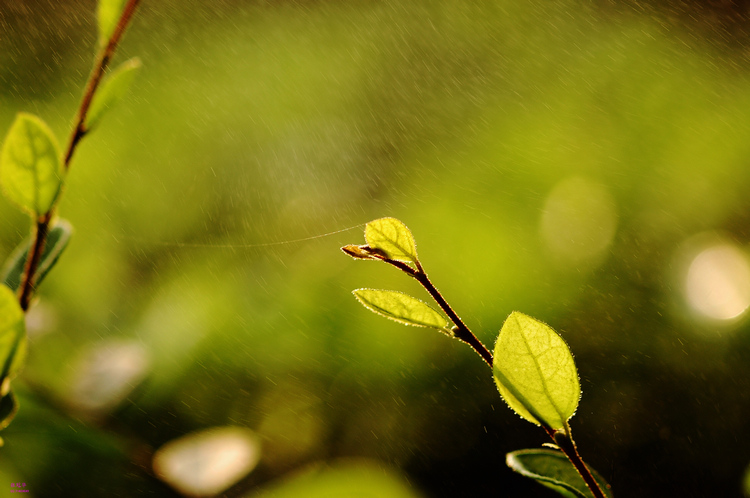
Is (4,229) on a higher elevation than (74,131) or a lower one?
lower

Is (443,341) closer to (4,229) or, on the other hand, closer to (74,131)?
(74,131)

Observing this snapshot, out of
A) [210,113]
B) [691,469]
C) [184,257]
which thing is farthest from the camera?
[210,113]

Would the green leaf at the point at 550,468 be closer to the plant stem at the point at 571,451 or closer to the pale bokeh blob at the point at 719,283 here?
the plant stem at the point at 571,451

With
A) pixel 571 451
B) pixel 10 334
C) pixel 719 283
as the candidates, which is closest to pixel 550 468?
pixel 571 451

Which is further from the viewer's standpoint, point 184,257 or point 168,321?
point 184,257

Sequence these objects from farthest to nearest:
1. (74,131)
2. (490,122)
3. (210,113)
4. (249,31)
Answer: (249,31) < (210,113) < (490,122) < (74,131)

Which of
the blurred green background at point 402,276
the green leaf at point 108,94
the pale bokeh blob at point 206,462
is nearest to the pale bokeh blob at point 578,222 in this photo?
the blurred green background at point 402,276

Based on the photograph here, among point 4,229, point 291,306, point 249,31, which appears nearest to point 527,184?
point 291,306
